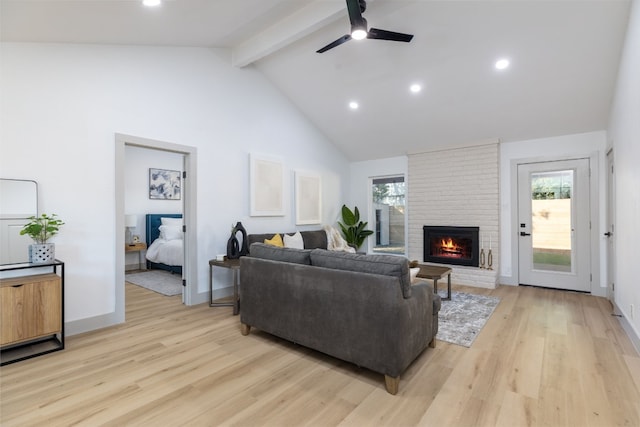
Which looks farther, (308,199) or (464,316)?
(308,199)

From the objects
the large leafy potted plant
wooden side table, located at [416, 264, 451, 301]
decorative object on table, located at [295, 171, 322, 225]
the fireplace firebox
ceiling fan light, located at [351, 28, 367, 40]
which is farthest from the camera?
the large leafy potted plant

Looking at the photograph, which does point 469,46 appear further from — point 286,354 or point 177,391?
point 177,391

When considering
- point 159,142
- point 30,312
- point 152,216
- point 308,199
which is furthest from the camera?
point 152,216

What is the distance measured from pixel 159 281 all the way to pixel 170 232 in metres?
1.24

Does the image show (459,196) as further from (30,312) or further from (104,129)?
(30,312)

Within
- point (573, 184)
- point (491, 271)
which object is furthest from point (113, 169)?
point (573, 184)

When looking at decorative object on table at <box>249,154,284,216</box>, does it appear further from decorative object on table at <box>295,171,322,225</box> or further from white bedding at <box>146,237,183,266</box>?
white bedding at <box>146,237,183,266</box>

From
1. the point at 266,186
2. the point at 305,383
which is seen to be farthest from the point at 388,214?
the point at 305,383

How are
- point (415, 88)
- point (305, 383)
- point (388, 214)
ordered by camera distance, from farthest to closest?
1. point (388, 214)
2. point (415, 88)
3. point (305, 383)

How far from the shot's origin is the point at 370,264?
224cm

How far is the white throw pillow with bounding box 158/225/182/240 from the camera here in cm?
622

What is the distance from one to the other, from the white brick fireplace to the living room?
9cm

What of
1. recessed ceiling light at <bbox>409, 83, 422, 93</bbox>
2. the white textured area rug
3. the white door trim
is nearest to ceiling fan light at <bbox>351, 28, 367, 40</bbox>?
recessed ceiling light at <bbox>409, 83, 422, 93</bbox>

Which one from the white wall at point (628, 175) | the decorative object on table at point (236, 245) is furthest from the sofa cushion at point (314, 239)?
the white wall at point (628, 175)
